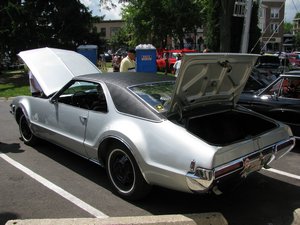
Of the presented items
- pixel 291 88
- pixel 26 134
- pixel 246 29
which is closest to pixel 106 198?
pixel 26 134

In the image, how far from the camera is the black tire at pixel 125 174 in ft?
14.7

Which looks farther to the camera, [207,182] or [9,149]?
[9,149]

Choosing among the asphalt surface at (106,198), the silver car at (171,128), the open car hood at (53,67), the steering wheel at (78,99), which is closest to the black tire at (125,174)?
the silver car at (171,128)

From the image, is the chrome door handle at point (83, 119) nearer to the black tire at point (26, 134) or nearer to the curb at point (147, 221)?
the curb at point (147, 221)

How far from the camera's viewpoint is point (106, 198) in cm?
479

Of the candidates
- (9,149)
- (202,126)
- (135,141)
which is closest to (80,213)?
(135,141)

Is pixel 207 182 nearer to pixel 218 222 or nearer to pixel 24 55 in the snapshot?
pixel 218 222

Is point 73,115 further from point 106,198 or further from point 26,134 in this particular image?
point 26,134

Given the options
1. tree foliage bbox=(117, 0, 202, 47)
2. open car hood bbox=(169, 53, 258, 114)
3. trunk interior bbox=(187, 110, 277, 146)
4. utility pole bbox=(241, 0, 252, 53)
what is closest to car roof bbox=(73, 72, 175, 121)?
open car hood bbox=(169, 53, 258, 114)

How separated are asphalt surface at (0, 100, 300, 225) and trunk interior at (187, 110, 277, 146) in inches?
26.8

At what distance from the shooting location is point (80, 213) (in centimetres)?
438

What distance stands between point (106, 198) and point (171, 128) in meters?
1.27

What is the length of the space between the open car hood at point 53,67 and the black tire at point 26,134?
0.86m

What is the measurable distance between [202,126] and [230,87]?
669mm
